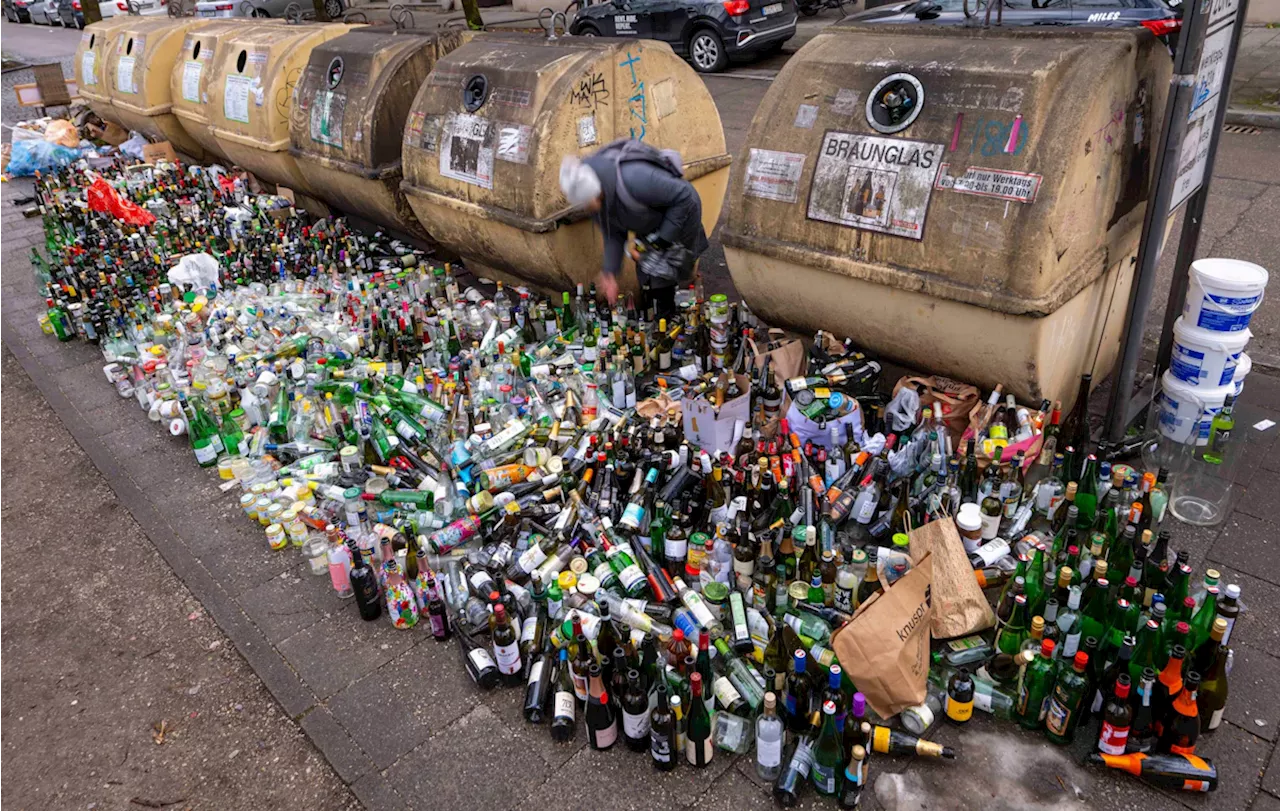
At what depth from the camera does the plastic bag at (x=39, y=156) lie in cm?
1215

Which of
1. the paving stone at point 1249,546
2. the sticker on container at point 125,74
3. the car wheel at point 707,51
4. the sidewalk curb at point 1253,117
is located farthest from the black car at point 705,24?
the paving stone at point 1249,546

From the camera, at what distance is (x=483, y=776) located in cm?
335

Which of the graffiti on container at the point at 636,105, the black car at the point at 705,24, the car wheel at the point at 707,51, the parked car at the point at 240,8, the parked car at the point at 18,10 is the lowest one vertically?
the graffiti on container at the point at 636,105

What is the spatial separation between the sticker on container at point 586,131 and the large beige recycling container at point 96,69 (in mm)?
10309

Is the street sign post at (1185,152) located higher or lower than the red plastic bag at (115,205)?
higher

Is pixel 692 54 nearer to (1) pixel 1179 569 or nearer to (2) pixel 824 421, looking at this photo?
(2) pixel 824 421

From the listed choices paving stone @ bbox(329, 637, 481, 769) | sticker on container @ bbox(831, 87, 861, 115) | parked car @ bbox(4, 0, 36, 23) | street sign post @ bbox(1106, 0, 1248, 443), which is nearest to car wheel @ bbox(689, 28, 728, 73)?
sticker on container @ bbox(831, 87, 861, 115)

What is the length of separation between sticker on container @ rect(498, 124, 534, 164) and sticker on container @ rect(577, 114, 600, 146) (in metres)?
0.35

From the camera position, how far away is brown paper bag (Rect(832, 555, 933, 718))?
320cm

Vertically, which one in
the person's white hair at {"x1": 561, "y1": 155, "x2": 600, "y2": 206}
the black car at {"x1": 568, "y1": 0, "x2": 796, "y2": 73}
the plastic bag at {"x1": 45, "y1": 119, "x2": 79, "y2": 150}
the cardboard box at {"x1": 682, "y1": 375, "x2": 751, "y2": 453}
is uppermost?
the black car at {"x1": 568, "y1": 0, "x2": 796, "y2": 73}

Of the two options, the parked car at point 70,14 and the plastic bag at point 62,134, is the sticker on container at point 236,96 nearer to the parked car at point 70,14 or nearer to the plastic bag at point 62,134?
the plastic bag at point 62,134

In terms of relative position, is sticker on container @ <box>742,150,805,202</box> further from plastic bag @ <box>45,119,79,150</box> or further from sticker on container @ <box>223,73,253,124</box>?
plastic bag @ <box>45,119,79,150</box>

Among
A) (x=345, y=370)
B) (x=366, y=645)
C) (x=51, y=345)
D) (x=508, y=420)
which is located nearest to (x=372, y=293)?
(x=345, y=370)

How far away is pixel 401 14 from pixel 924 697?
779 cm
